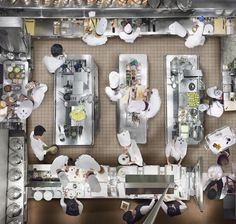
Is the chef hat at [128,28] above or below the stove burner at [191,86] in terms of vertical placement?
above

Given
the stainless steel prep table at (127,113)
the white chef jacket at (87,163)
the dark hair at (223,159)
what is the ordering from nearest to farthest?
the white chef jacket at (87,163), the dark hair at (223,159), the stainless steel prep table at (127,113)

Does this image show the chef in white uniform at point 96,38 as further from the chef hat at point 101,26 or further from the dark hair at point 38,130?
the dark hair at point 38,130

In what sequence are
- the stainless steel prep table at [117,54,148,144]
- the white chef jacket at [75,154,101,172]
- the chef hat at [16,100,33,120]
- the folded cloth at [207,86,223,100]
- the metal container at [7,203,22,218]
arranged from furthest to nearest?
the stainless steel prep table at [117,54,148,144], the folded cloth at [207,86,223,100], the chef hat at [16,100,33,120], the white chef jacket at [75,154,101,172], the metal container at [7,203,22,218]

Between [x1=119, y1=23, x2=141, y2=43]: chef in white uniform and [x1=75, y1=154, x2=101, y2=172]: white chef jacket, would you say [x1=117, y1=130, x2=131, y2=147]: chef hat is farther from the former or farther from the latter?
[x1=119, y1=23, x2=141, y2=43]: chef in white uniform

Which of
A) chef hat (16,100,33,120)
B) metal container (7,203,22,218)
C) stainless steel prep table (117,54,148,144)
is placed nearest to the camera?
Result: metal container (7,203,22,218)

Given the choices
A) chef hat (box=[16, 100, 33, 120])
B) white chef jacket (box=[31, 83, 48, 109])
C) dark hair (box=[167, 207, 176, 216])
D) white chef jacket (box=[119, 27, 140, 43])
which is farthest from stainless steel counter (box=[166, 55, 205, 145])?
chef hat (box=[16, 100, 33, 120])

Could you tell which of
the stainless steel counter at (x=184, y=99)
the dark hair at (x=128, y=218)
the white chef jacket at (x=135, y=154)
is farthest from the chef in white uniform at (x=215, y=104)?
the dark hair at (x=128, y=218)

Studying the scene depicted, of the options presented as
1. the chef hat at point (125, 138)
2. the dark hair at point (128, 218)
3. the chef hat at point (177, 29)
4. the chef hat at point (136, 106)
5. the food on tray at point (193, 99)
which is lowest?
the dark hair at point (128, 218)


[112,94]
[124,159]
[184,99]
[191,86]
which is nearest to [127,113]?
[112,94]
